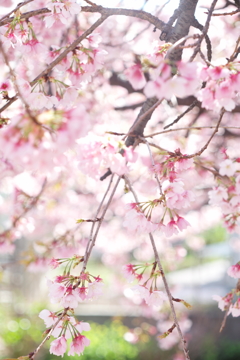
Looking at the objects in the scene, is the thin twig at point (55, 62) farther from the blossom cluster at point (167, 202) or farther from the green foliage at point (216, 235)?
the green foliage at point (216, 235)

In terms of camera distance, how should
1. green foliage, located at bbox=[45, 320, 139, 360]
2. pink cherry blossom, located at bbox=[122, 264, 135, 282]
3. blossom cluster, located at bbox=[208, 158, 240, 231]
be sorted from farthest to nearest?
green foliage, located at bbox=[45, 320, 139, 360] < blossom cluster, located at bbox=[208, 158, 240, 231] < pink cherry blossom, located at bbox=[122, 264, 135, 282]

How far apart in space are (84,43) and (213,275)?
11.0 m

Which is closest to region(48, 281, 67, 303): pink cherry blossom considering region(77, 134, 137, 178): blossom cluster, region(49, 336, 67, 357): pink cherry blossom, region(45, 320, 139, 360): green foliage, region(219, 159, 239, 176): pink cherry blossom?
region(49, 336, 67, 357): pink cherry blossom

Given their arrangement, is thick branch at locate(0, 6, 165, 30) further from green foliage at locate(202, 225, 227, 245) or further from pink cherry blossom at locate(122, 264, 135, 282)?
green foliage at locate(202, 225, 227, 245)

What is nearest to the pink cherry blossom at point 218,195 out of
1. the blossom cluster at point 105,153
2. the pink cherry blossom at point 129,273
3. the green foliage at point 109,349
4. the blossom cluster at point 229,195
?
the blossom cluster at point 229,195

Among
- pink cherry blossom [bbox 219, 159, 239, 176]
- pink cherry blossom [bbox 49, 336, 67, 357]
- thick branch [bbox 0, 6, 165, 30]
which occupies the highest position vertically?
thick branch [bbox 0, 6, 165, 30]

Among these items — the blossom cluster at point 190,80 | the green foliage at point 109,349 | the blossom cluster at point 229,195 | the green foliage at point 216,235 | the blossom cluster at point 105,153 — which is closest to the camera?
the blossom cluster at point 190,80

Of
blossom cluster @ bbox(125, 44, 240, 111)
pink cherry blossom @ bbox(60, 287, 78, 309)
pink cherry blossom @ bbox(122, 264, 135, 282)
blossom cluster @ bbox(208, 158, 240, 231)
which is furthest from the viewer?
blossom cluster @ bbox(208, 158, 240, 231)

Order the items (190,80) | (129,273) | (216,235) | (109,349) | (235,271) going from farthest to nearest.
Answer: (216,235)
(109,349)
(235,271)
(129,273)
(190,80)

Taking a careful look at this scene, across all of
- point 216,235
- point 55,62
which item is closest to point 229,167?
point 55,62

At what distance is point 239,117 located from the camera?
3709 millimetres

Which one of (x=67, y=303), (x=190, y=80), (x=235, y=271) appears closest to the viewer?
(x=190, y=80)

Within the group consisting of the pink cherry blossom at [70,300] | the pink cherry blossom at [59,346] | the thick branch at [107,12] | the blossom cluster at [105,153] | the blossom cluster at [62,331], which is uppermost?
the thick branch at [107,12]

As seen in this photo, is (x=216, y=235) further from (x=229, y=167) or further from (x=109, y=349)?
(x=229, y=167)
